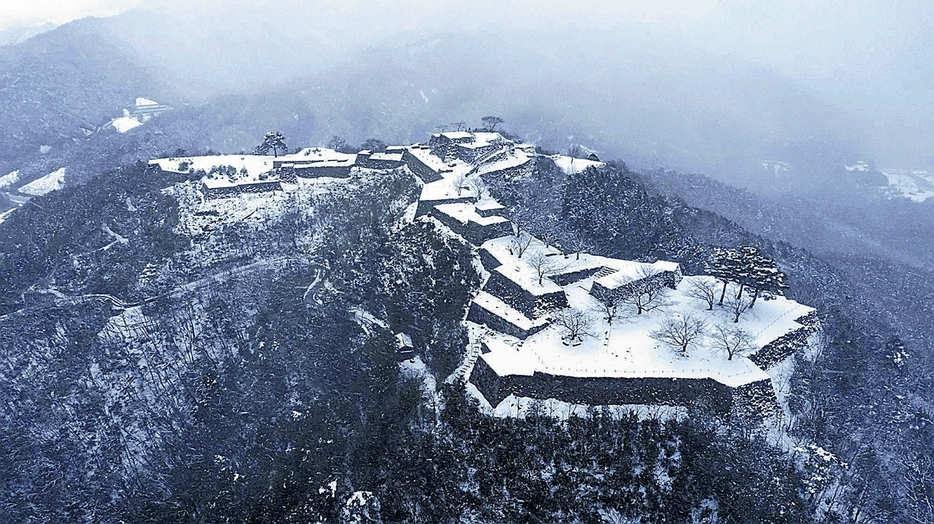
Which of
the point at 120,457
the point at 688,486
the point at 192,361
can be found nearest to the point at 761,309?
the point at 688,486

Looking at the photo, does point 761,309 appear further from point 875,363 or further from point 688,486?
point 688,486

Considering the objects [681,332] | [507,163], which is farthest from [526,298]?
[507,163]

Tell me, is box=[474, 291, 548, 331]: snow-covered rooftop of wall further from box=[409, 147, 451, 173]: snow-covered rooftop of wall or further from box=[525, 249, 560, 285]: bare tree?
box=[409, 147, 451, 173]: snow-covered rooftop of wall

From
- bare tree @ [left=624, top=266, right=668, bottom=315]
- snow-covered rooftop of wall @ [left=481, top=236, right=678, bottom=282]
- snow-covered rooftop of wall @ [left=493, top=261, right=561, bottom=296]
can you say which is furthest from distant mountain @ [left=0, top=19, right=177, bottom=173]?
bare tree @ [left=624, top=266, right=668, bottom=315]

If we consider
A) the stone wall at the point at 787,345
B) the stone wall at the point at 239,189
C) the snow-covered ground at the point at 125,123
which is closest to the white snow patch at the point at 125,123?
the snow-covered ground at the point at 125,123

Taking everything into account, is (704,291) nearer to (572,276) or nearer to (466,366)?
Result: (572,276)
